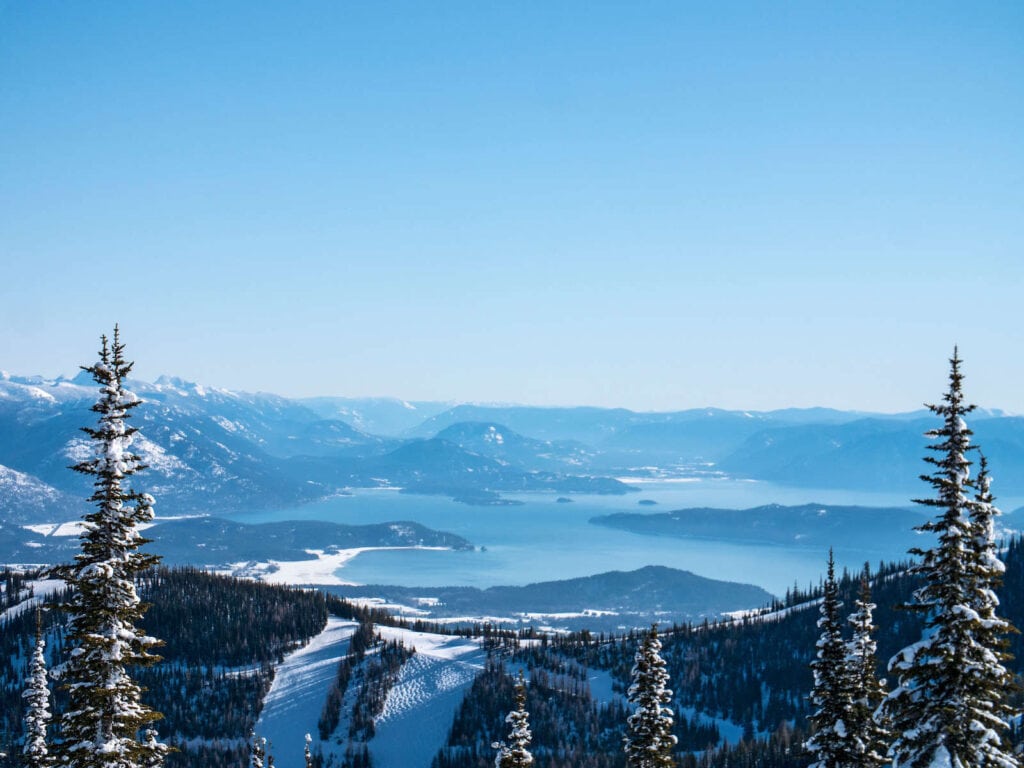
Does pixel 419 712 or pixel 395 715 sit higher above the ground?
pixel 419 712

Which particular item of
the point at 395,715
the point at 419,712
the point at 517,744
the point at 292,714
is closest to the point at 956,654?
the point at 517,744

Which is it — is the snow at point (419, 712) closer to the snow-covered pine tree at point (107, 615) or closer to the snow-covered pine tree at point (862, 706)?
the snow-covered pine tree at point (862, 706)

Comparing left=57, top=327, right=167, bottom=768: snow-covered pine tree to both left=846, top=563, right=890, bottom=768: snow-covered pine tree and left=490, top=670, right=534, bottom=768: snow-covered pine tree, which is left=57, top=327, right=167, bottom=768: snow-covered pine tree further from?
left=846, top=563, right=890, bottom=768: snow-covered pine tree

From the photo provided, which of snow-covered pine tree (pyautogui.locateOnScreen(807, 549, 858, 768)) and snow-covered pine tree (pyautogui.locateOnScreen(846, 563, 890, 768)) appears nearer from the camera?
snow-covered pine tree (pyautogui.locateOnScreen(846, 563, 890, 768))

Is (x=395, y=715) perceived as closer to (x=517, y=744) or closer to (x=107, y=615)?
(x=517, y=744)

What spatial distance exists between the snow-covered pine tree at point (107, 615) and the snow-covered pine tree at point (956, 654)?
912 inches

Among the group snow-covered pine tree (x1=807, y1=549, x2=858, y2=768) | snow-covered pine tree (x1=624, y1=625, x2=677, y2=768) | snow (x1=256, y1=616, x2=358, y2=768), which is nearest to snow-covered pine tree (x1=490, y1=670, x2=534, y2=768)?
snow-covered pine tree (x1=624, y1=625, x2=677, y2=768)

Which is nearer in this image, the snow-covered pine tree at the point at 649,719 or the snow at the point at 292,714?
the snow-covered pine tree at the point at 649,719

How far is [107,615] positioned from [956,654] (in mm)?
25688

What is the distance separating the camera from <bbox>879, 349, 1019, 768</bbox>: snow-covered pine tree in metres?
24.3

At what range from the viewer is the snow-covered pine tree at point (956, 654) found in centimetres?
2433

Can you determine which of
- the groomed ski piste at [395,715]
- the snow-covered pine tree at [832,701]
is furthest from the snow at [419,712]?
the snow-covered pine tree at [832,701]

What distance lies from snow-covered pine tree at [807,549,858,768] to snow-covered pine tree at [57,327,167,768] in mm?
23287

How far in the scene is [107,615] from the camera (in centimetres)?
2717
